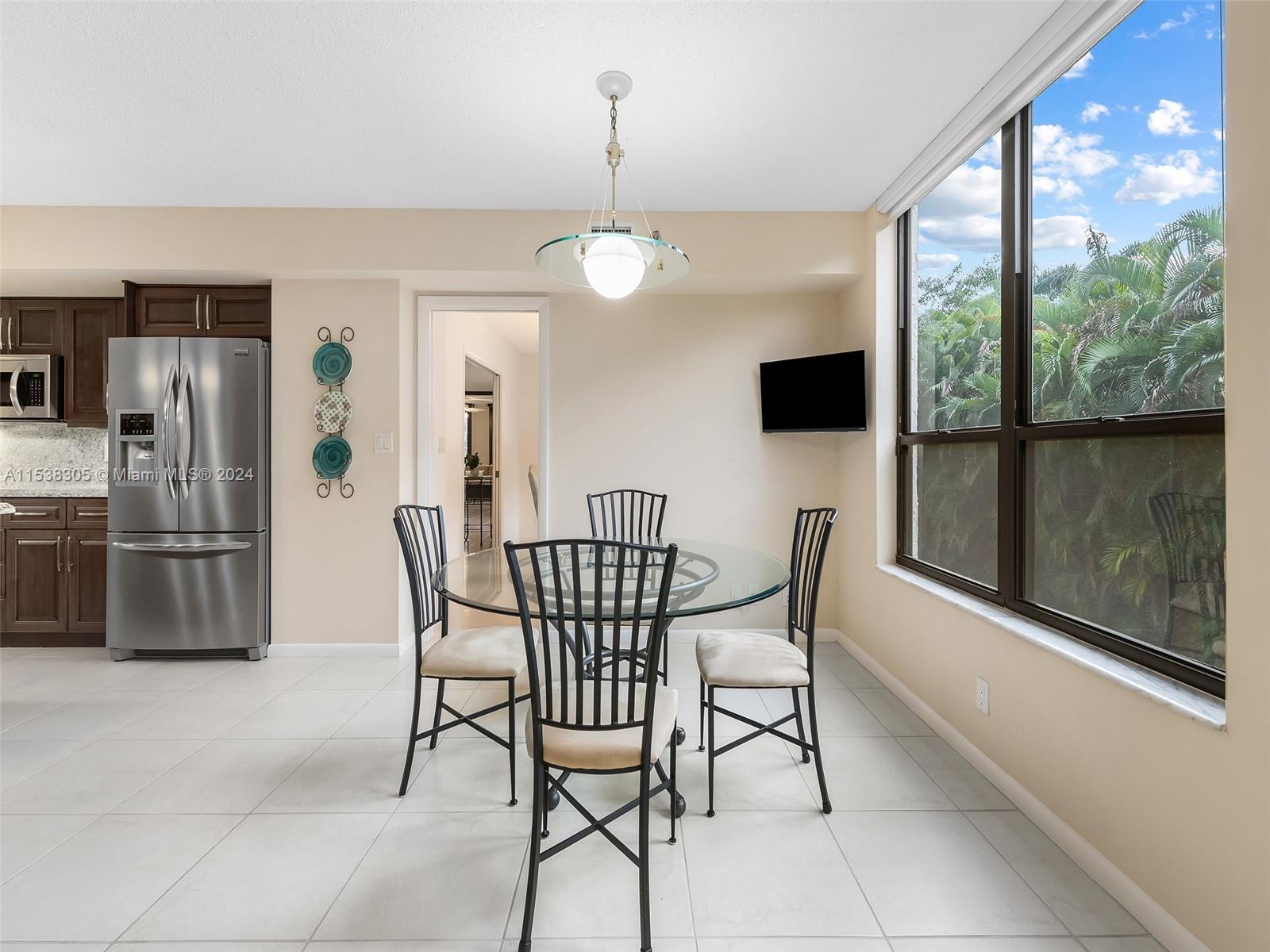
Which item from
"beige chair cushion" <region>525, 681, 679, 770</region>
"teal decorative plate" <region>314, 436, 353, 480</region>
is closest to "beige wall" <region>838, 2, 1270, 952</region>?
"beige chair cushion" <region>525, 681, 679, 770</region>

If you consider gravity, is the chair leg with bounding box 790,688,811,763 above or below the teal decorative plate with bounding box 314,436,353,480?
below

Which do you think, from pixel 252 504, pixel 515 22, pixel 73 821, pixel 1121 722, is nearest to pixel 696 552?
pixel 1121 722

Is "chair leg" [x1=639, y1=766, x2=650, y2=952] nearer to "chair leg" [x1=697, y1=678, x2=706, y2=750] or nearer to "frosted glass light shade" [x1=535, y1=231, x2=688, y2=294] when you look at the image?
"chair leg" [x1=697, y1=678, x2=706, y2=750]

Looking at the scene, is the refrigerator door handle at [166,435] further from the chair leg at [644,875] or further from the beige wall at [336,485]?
the chair leg at [644,875]

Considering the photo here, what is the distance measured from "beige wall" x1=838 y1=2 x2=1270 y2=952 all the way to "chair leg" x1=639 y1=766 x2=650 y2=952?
1.29 meters

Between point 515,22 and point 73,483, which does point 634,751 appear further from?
point 73,483

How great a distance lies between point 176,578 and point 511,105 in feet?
10.5

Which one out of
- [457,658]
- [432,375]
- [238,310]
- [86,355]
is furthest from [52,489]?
[457,658]

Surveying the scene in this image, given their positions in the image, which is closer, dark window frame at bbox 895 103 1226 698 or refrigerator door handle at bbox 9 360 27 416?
dark window frame at bbox 895 103 1226 698

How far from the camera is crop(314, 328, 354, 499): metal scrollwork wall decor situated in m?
3.63

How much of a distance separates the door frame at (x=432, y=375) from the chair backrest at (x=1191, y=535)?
3.02 meters

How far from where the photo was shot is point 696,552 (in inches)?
111

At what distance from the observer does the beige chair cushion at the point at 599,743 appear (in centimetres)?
155

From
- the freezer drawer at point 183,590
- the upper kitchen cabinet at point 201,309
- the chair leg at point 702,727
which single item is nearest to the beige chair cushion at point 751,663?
the chair leg at point 702,727
